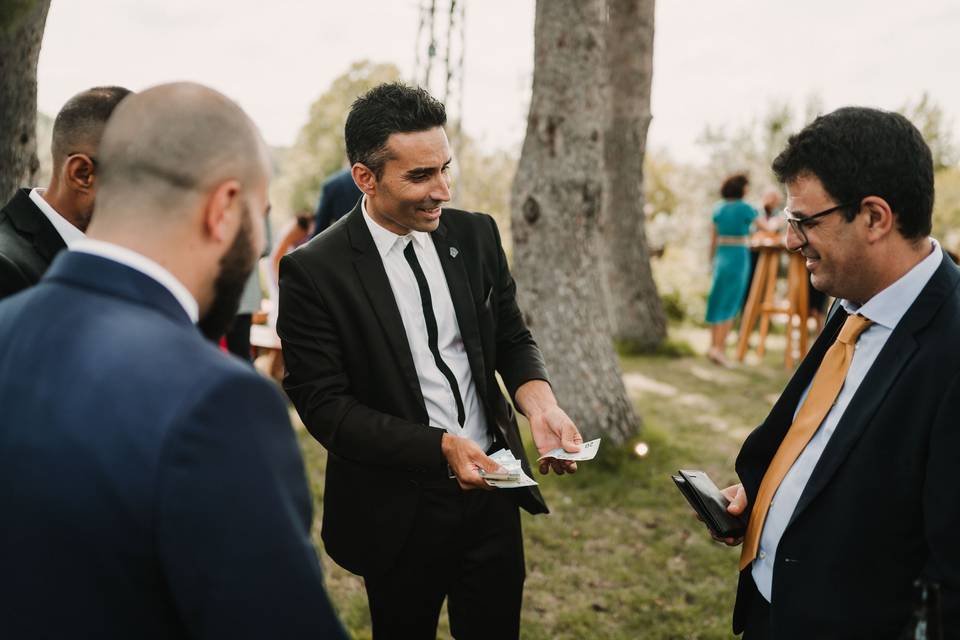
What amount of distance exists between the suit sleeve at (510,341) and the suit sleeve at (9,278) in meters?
1.67

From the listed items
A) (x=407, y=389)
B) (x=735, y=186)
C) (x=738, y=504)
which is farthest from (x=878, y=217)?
(x=735, y=186)

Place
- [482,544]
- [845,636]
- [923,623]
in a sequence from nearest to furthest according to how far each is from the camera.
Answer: [923,623] < [845,636] < [482,544]

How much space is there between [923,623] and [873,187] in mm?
1076

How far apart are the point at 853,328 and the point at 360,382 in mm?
1638

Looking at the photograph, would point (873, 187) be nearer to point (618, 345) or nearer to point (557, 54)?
point (557, 54)

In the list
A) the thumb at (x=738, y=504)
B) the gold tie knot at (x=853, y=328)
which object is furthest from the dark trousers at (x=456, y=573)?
the gold tie knot at (x=853, y=328)

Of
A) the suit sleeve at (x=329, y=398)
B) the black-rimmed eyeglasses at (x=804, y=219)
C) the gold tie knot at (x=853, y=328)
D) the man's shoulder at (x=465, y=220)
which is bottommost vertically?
the suit sleeve at (x=329, y=398)

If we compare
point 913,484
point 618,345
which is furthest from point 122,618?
point 618,345

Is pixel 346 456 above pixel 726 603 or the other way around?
above

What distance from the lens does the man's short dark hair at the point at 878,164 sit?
6.37 ft

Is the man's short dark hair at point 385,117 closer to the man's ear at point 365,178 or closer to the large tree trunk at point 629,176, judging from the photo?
the man's ear at point 365,178

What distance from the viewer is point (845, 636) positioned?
1962mm

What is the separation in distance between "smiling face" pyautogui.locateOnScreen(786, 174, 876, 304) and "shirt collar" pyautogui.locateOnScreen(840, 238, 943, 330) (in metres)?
0.06

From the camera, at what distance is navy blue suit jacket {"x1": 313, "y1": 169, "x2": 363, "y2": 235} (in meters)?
6.36
